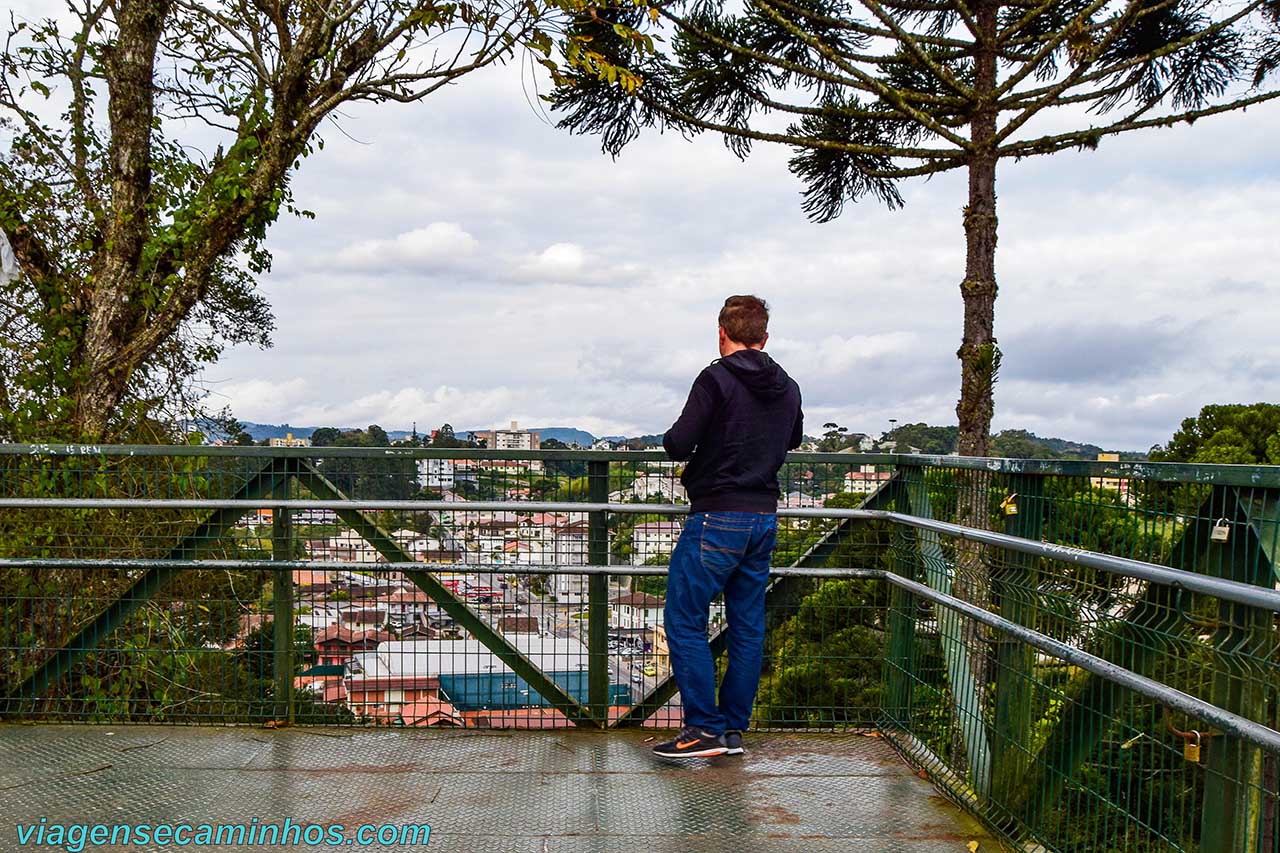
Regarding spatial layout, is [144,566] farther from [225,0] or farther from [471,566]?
[225,0]

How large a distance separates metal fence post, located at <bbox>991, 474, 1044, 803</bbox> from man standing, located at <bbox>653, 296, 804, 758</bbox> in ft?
3.15

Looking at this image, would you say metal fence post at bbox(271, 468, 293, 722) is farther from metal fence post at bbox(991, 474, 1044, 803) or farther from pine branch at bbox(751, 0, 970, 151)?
pine branch at bbox(751, 0, 970, 151)

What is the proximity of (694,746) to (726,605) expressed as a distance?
63 centimetres

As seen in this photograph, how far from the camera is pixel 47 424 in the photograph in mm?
7688

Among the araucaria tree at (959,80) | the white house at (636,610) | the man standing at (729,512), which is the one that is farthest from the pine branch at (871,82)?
A: the white house at (636,610)

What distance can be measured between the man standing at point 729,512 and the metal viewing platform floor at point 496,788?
0.31 meters

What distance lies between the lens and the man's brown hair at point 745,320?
4273mm

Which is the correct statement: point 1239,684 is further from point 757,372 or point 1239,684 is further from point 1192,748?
point 757,372

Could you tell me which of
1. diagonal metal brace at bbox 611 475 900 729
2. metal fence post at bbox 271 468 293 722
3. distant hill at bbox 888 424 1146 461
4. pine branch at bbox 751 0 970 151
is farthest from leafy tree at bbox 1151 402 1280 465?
metal fence post at bbox 271 468 293 722

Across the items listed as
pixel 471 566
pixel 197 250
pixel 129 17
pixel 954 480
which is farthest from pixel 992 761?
pixel 129 17

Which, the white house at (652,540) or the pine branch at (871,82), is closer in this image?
the white house at (652,540)

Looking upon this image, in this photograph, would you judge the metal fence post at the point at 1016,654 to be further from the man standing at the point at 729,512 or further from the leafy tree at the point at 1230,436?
the leafy tree at the point at 1230,436

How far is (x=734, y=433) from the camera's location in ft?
13.7

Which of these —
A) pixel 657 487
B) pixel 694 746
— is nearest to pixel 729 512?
pixel 657 487
